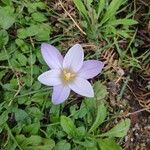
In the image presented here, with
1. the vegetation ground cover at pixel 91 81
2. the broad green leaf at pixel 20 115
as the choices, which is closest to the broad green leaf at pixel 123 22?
the vegetation ground cover at pixel 91 81

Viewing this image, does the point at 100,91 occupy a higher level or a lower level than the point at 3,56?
lower

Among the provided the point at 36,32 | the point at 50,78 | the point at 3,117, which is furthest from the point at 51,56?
the point at 3,117

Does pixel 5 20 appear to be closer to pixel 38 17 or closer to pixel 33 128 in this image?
pixel 38 17

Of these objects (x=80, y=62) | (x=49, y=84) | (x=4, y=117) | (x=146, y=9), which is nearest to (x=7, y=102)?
(x=4, y=117)

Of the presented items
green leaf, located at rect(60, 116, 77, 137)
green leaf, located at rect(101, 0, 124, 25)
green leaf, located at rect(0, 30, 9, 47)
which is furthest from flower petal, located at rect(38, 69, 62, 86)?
green leaf, located at rect(101, 0, 124, 25)

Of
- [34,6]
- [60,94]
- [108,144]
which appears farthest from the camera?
[34,6]

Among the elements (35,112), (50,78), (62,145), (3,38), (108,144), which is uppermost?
(3,38)

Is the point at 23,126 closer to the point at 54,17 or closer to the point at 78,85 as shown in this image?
the point at 78,85
